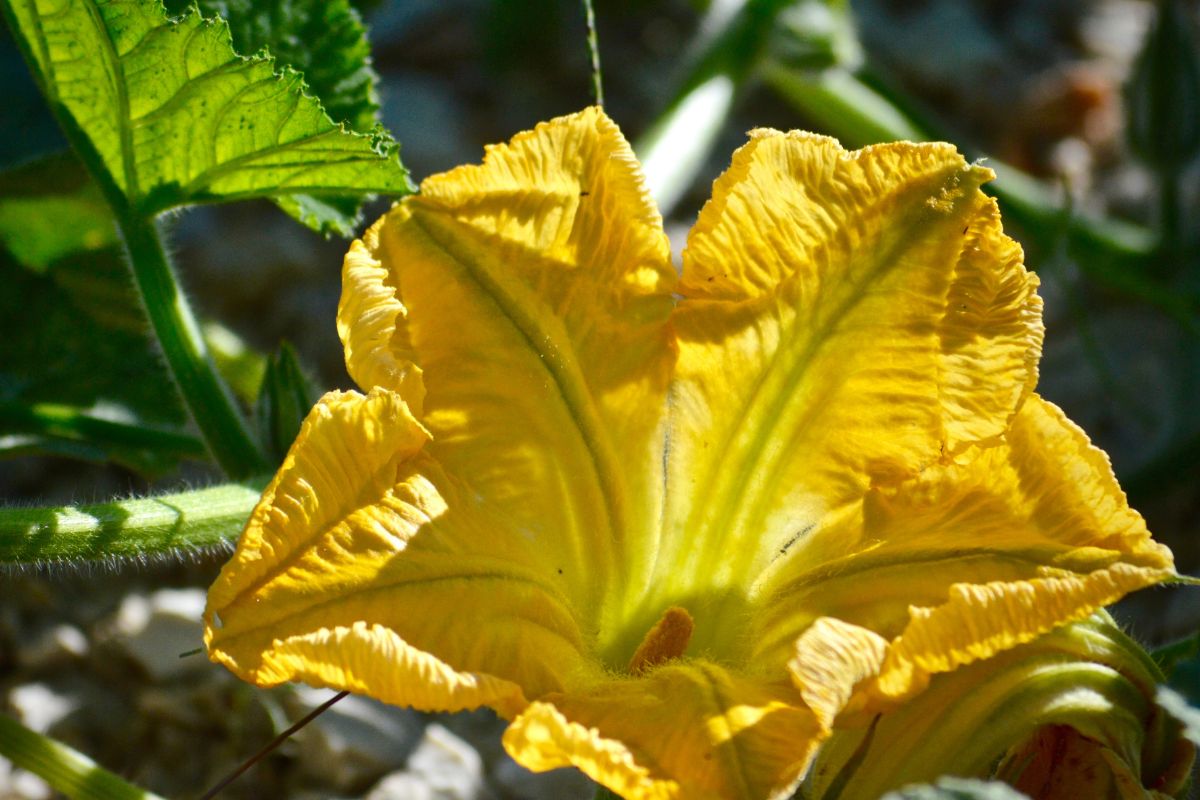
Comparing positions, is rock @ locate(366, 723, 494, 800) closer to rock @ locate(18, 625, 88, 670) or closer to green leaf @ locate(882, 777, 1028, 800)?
rock @ locate(18, 625, 88, 670)

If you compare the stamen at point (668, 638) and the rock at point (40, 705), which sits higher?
the stamen at point (668, 638)

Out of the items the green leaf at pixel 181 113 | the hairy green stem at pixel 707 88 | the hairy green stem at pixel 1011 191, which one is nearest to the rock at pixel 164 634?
the green leaf at pixel 181 113

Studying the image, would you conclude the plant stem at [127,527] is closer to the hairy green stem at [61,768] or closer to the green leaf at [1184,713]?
the hairy green stem at [61,768]

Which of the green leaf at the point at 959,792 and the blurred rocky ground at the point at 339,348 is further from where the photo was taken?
the blurred rocky ground at the point at 339,348

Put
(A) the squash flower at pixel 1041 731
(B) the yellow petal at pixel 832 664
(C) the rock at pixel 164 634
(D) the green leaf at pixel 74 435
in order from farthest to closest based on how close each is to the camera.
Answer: (C) the rock at pixel 164 634
(D) the green leaf at pixel 74 435
(A) the squash flower at pixel 1041 731
(B) the yellow petal at pixel 832 664

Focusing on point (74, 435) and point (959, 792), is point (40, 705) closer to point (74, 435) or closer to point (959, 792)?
point (74, 435)

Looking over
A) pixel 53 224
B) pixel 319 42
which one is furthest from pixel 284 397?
pixel 53 224

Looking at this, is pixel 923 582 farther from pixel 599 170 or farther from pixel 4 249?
pixel 4 249
